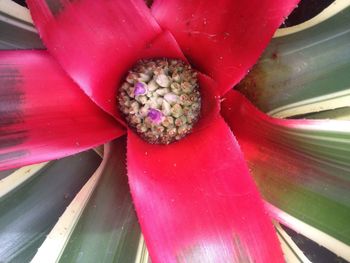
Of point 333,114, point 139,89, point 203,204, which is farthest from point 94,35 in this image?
point 333,114

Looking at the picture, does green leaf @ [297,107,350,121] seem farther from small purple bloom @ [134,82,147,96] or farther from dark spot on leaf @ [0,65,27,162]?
dark spot on leaf @ [0,65,27,162]

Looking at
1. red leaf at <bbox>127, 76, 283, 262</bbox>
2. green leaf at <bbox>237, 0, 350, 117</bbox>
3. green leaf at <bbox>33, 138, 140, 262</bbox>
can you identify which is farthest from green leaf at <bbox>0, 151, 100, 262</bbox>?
green leaf at <bbox>237, 0, 350, 117</bbox>

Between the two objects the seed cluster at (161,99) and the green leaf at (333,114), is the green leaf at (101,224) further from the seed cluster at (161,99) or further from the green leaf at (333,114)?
the green leaf at (333,114)

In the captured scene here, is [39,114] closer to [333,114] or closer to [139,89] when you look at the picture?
[139,89]

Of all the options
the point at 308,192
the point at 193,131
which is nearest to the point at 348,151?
the point at 308,192

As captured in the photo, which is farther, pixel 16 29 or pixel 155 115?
pixel 16 29

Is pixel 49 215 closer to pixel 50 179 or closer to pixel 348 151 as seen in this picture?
pixel 50 179
